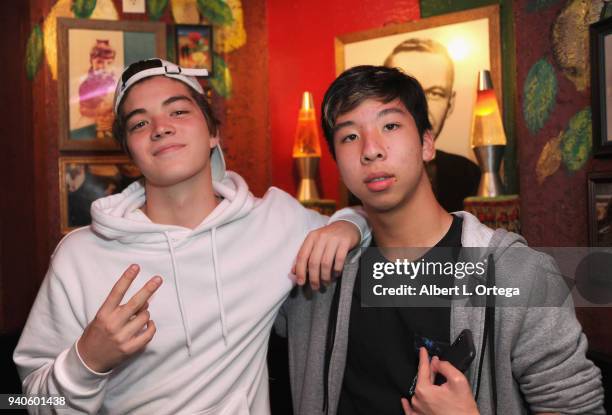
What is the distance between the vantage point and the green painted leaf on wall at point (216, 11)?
4066 millimetres

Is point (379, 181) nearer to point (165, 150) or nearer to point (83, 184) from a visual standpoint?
point (165, 150)

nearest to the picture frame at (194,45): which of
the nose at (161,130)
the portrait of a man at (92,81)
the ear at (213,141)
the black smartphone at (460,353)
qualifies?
the portrait of a man at (92,81)

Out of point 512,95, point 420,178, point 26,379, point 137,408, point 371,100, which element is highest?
point 512,95

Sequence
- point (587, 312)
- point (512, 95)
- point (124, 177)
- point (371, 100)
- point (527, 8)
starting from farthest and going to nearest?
point (124, 177)
point (512, 95)
point (527, 8)
point (587, 312)
point (371, 100)

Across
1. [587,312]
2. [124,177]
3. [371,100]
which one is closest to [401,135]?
[371,100]

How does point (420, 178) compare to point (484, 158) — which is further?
point (484, 158)

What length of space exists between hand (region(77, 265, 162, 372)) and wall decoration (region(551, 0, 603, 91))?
2141 mm

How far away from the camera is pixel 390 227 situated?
160 centimetres

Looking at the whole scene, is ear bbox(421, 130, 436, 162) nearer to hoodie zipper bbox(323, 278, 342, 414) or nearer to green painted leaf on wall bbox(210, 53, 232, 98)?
hoodie zipper bbox(323, 278, 342, 414)

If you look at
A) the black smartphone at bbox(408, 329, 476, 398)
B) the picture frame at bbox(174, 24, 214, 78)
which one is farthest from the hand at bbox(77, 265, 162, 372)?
the picture frame at bbox(174, 24, 214, 78)

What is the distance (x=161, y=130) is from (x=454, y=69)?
2441mm

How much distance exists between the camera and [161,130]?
5.46 ft

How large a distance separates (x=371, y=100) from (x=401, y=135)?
14cm

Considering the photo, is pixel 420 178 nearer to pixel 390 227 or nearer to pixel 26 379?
pixel 390 227
